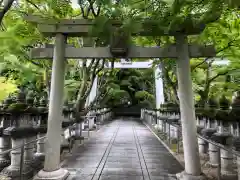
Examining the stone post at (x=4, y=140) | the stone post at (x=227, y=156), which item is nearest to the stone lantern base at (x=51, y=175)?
the stone post at (x=4, y=140)

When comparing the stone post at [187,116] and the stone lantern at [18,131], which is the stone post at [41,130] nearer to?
the stone lantern at [18,131]

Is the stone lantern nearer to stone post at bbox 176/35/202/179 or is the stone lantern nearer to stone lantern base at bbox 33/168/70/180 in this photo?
stone lantern base at bbox 33/168/70/180

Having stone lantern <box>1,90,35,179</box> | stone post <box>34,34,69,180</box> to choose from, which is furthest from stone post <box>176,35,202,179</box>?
stone lantern <box>1,90,35,179</box>

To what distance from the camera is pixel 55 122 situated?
432 centimetres

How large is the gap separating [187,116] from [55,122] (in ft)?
9.18

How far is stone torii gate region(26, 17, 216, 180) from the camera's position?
416 cm

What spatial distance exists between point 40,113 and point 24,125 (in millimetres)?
697

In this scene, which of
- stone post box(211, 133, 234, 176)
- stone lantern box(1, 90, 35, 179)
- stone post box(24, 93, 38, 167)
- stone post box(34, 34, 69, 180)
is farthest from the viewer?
stone post box(24, 93, 38, 167)

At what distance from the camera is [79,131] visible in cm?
905

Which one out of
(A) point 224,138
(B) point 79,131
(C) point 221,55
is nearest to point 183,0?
(C) point 221,55

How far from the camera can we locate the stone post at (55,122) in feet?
13.9

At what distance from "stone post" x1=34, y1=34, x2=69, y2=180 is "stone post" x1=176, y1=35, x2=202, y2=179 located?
2.59 meters

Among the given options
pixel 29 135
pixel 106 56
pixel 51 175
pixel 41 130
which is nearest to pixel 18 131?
pixel 29 135

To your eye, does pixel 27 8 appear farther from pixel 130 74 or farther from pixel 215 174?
pixel 130 74
